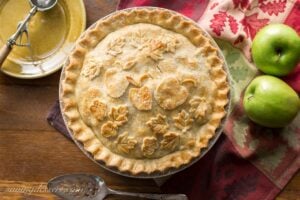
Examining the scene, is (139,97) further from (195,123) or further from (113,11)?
(113,11)

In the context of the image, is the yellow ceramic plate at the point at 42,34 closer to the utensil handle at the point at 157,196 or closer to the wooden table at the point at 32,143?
the wooden table at the point at 32,143

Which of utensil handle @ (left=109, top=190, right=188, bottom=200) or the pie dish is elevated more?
the pie dish

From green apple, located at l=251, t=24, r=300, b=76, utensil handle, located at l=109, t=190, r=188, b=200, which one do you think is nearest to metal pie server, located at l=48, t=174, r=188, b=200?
utensil handle, located at l=109, t=190, r=188, b=200

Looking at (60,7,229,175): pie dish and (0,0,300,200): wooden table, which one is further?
(0,0,300,200): wooden table

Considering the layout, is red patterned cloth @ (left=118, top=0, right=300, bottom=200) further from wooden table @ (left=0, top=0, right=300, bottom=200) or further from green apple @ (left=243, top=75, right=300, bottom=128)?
wooden table @ (left=0, top=0, right=300, bottom=200)

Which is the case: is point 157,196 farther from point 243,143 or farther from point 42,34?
point 42,34

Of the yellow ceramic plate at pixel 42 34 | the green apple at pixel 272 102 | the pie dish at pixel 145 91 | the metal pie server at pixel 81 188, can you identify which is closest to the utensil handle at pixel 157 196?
the metal pie server at pixel 81 188
